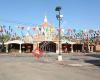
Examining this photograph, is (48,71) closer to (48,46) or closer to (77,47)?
(48,46)

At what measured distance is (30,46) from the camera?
96.5m

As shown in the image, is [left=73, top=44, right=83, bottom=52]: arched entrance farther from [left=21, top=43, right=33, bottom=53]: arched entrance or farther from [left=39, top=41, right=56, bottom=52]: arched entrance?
[left=21, top=43, right=33, bottom=53]: arched entrance

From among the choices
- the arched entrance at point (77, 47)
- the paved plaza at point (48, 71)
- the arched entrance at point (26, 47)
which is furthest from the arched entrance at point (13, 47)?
the paved plaza at point (48, 71)

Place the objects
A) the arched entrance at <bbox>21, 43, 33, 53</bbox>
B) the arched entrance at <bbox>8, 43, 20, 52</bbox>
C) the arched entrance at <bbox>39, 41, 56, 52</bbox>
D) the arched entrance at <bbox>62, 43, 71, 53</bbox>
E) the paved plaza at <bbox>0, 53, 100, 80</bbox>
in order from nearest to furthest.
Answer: the paved plaza at <bbox>0, 53, 100, 80</bbox>, the arched entrance at <bbox>39, 41, 56, 52</bbox>, the arched entrance at <bbox>21, 43, 33, 53</bbox>, the arched entrance at <bbox>8, 43, 20, 52</bbox>, the arched entrance at <bbox>62, 43, 71, 53</bbox>

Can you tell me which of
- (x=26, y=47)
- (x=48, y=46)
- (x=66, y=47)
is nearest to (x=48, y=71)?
(x=26, y=47)

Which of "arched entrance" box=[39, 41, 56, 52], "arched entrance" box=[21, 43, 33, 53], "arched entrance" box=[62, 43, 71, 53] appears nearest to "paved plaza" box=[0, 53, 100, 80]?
"arched entrance" box=[39, 41, 56, 52]

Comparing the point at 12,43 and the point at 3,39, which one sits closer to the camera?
the point at 12,43

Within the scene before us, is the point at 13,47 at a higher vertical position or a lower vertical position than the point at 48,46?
lower

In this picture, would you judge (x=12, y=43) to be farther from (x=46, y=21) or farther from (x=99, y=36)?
(x=99, y=36)

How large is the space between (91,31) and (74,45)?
7008 mm

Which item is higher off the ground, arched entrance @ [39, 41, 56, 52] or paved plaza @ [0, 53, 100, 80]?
arched entrance @ [39, 41, 56, 52]

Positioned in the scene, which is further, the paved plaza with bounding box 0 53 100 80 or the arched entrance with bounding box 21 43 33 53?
the arched entrance with bounding box 21 43 33 53

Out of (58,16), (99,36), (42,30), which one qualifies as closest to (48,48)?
(42,30)

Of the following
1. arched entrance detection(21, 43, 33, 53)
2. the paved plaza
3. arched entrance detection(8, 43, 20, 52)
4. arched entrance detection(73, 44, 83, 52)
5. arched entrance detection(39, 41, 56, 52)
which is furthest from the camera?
arched entrance detection(73, 44, 83, 52)
